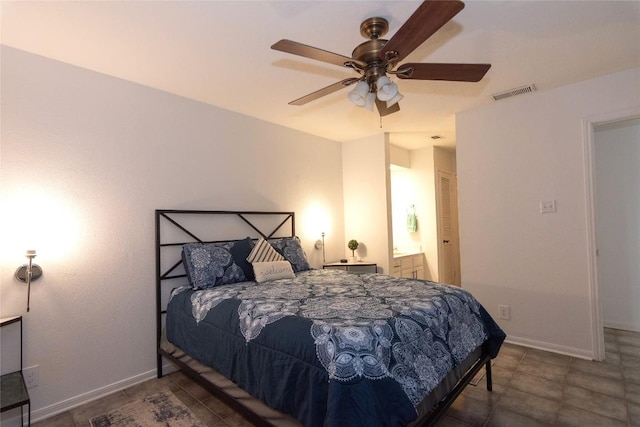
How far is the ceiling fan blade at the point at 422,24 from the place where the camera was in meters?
1.34

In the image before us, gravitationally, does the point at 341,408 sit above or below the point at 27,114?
below

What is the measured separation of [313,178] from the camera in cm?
437

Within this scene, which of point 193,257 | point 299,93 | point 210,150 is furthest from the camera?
point 210,150

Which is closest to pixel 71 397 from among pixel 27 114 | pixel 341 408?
pixel 27 114

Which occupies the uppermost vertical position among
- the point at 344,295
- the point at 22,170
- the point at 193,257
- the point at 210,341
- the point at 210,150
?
the point at 210,150

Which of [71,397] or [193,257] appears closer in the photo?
[71,397]

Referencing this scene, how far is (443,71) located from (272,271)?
6.76 ft

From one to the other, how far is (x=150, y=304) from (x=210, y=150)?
5.10 ft

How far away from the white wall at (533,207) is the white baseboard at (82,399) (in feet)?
10.7

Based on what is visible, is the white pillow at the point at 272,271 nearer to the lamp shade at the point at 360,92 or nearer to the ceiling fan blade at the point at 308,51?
the lamp shade at the point at 360,92

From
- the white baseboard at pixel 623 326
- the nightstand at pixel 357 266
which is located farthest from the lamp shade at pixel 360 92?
Result: the white baseboard at pixel 623 326

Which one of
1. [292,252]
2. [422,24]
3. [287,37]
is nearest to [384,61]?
[422,24]

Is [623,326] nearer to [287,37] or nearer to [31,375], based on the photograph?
[287,37]

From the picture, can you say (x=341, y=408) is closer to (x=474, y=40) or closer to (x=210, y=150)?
(x=474, y=40)
